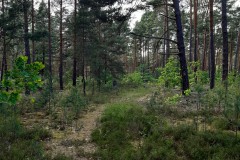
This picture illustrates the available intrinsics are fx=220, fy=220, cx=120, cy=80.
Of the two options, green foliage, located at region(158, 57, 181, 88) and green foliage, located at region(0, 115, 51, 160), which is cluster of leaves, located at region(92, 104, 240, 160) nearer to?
green foliage, located at region(0, 115, 51, 160)

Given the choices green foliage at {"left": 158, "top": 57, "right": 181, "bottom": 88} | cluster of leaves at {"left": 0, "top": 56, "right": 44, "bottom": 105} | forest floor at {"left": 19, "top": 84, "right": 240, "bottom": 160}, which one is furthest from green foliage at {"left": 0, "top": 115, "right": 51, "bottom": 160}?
green foliage at {"left": 158, "top": 57, "right": 181, "bottom": 88}

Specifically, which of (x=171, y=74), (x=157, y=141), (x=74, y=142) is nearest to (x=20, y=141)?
(x=74, y=142)

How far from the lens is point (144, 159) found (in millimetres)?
5738

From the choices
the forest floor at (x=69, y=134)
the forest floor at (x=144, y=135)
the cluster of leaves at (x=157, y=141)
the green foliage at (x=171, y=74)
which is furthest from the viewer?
the green foliage at (x=171, y=74)

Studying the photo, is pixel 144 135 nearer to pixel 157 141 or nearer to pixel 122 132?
pixel 157 141

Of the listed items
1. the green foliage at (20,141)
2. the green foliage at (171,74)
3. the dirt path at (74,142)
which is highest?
the green foliage at (171,74)

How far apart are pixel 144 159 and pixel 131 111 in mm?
3683

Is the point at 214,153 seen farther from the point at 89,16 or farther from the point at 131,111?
the point at 89,16

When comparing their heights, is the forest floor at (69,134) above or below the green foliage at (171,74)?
below

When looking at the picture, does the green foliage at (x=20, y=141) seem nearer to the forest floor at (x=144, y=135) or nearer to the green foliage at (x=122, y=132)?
the forest floor at (x=144, y=135)

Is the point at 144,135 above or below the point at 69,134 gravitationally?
above

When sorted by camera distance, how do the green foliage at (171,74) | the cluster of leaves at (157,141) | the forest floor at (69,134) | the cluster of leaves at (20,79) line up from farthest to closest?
the green foliage at (171,74) < the forest floor at (69,134) < the cluster of leaves at (157,141) < the cluster of leaves at (20,79)

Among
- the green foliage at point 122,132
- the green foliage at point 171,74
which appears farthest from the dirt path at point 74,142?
the green foliage at point 171,74

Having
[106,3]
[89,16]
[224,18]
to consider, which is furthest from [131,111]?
[89,16]
